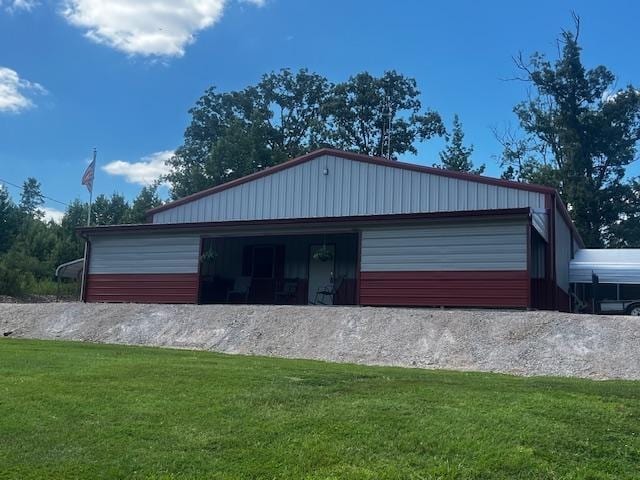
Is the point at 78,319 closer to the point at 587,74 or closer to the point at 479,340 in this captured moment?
the point at 479,340

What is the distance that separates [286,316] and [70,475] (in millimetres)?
10531

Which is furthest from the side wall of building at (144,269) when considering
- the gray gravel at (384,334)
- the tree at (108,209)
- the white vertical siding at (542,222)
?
the tree at (108,209)

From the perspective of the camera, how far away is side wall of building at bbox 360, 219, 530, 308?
15820 mm

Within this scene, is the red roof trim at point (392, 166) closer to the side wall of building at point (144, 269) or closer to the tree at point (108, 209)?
the side wall of building at point (144, 269)

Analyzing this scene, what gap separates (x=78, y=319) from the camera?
18391 millimetres

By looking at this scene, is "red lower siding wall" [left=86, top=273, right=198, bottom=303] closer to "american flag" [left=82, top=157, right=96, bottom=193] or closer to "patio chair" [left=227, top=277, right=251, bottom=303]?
"patio chair" [left=227, top=277, right=251, bottom=303]

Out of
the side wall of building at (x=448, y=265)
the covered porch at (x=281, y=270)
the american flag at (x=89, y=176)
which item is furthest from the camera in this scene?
the american flag at (x=89, y=176)

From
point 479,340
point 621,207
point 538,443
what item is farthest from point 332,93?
point 538,443

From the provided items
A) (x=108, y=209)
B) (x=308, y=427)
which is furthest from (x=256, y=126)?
(x=308, y=427)

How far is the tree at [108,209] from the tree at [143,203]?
→ 337 centimetres

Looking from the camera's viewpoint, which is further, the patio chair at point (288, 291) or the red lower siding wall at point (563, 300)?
the patio chair at point (288, 291)

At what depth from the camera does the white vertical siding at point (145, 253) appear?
20.1m

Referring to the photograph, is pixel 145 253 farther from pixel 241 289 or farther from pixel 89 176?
pixel 89 176

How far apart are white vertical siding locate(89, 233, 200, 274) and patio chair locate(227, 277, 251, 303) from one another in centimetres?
246
